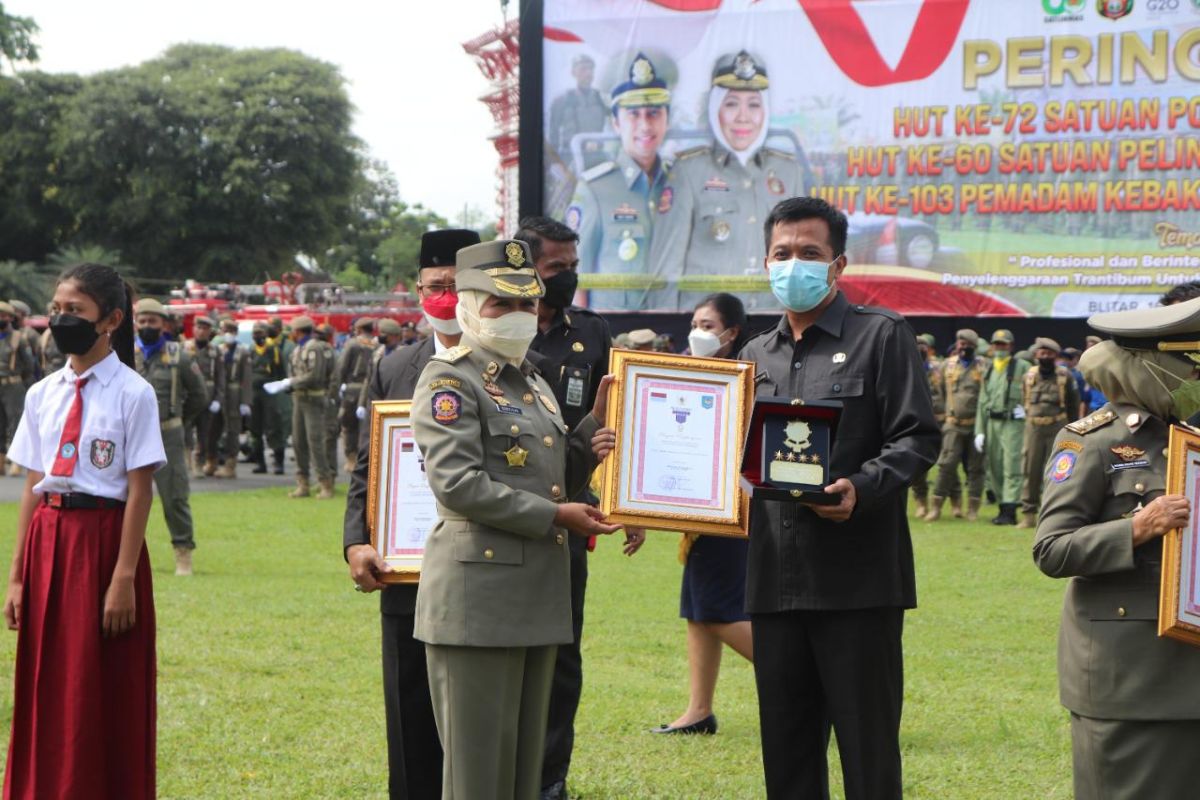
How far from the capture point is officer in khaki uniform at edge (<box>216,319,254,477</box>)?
2102cm

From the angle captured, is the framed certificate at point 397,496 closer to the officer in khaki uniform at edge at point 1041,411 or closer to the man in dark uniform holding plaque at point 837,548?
the man in dark uniform holding plaque at point 837,548

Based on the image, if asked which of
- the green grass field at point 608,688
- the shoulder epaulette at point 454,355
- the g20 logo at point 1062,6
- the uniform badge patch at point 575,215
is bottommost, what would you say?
the green grass field at point 608,688

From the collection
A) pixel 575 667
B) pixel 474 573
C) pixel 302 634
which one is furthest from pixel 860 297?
pixel 474 573

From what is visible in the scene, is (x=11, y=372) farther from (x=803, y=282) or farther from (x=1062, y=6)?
(x=803, y=282)

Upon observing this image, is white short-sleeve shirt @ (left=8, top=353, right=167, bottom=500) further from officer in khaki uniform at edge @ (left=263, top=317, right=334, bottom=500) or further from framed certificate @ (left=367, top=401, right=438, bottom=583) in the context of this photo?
officer in khaki uniform at edge @ (left=263, top=317, right=334, bottom=500)

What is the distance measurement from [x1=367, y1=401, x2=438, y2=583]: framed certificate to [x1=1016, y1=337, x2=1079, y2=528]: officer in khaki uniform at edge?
12829 mm

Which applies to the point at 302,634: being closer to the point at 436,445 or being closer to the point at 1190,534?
the point at 436,445

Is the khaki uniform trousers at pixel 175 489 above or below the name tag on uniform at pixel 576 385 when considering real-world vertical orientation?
below

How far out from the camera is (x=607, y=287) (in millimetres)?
24531

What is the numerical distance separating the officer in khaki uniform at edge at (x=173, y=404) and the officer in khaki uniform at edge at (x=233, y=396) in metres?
7.83

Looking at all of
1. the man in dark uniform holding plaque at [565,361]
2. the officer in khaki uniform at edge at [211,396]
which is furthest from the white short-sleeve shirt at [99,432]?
the officer in khaki uniform at edge at [211,396]

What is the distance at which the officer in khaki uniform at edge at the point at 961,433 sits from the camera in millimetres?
17531

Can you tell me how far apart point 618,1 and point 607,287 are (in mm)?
4675

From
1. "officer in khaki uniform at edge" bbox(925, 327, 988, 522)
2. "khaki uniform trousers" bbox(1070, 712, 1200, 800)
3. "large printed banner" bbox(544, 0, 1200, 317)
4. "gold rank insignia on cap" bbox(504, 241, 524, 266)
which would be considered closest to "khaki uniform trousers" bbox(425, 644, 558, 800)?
"gold rank insignia on cap" bbox(504, 241, 524, 266)
